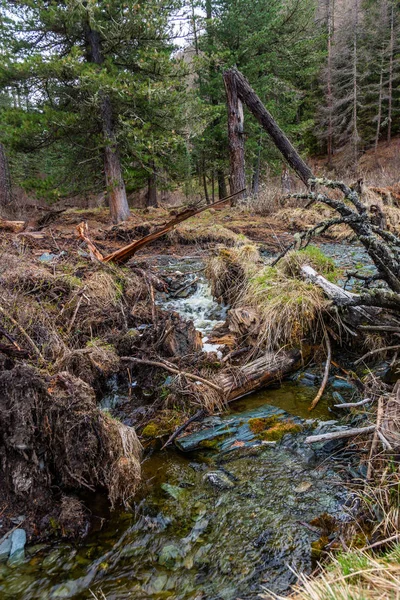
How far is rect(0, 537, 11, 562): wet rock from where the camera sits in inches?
87.7

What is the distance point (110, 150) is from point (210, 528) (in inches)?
432

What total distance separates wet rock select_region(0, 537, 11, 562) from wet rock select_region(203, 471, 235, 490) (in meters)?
1.36

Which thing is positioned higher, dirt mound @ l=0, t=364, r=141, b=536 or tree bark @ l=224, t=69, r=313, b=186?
tree bark @ l=224, t=69, r=313, b=186

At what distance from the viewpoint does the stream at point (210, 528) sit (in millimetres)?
2053

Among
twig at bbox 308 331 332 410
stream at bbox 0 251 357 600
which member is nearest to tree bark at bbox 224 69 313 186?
twig at bbox 308 331 332 410

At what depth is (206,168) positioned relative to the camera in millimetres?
18156

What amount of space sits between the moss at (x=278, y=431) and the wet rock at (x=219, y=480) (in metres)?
0.53

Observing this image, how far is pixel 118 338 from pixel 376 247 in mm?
2937

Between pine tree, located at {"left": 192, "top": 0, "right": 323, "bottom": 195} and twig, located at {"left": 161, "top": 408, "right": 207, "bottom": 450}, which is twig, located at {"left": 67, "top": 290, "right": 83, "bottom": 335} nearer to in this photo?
twig, located at {"left": 161, "top": 408, "right": 207, "bottom": 450}

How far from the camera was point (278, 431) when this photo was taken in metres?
3.18

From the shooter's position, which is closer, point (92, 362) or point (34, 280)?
point (92, 362)

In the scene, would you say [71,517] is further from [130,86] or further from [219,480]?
[130,86]

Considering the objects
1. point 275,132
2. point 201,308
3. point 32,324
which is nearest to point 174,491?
point 32,324

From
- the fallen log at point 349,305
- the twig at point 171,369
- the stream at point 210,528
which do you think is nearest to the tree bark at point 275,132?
the fallen log at point 349,305
